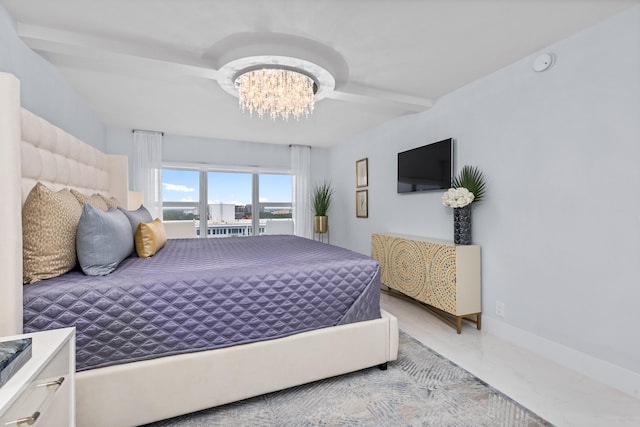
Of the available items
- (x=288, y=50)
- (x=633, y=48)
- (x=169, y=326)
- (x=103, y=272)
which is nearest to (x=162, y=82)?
(x=288, y=50)

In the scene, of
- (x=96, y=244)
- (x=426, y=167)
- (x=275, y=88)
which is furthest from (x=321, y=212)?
(x=96, y=244)

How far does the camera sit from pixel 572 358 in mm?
2074

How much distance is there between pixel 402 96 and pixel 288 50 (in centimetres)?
146

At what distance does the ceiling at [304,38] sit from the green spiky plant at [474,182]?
0.84 meters

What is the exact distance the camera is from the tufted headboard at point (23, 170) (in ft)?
3.67

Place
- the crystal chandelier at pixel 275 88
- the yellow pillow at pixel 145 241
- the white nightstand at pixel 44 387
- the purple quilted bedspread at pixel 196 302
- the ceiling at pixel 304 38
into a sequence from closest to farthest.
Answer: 1. the white nightstand at pixel 44 387
2. the purple quilted bedspread at pixel 196 302
3. the ceiling at pixel 304 38
4. the yellow pillow at pixel 145 241
5. the crystal chandelier at pixel 275 88

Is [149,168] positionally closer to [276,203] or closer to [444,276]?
[276,203]

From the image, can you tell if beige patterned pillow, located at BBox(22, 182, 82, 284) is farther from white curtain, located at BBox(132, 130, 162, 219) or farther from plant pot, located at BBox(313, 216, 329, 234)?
plant pot, located at BBox(313, 216, 329, 234)

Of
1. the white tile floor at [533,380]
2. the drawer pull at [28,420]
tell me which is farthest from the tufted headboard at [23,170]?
the white tile floor at [533,380]

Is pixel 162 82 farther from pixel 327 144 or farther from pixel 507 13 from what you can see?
pixel 327 144

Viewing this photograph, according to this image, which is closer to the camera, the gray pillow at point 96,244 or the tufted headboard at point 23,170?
the tufted headboard at point 23,170

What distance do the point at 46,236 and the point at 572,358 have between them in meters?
3.24

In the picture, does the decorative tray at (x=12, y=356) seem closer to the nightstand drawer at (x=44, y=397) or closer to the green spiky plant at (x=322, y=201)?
the nightstand drawer at (x=44, y=397)

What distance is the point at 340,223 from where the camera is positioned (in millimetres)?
5398
